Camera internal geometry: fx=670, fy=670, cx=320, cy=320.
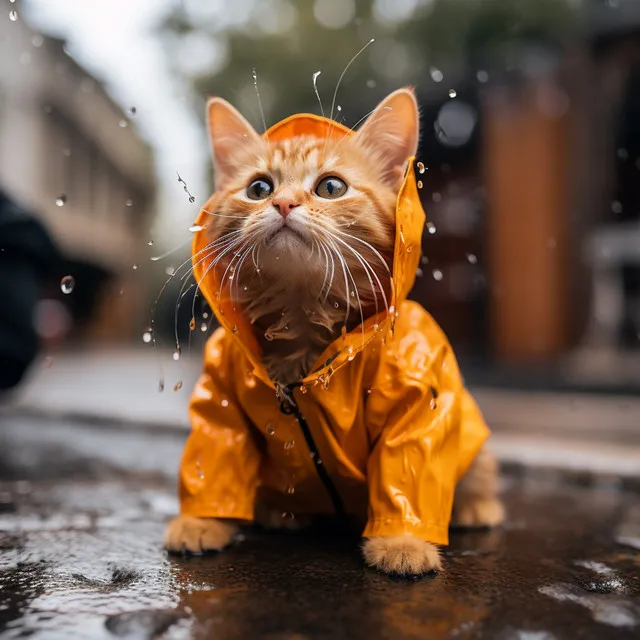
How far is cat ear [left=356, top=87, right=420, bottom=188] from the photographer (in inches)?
63.2

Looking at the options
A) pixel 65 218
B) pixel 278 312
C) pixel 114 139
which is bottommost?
pixel 278 312

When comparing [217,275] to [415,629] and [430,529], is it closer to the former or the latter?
[430,529]

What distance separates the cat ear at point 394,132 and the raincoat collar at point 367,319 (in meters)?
0.06

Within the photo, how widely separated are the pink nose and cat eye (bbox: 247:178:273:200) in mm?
140

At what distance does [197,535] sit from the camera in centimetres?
161

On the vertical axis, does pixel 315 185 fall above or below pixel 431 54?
below

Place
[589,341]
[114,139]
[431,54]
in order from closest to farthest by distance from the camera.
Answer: [589,341], [431,54], [114,139]

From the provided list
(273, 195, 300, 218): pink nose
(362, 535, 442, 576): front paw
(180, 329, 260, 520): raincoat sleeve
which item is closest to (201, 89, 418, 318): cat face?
(273, 195, 300, 218): pink nose

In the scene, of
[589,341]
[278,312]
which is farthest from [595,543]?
[589,341]

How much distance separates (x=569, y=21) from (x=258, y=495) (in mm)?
11186

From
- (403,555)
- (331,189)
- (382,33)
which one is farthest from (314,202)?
(382,33)

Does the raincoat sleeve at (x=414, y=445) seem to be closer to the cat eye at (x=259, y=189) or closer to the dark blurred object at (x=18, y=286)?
the cat eye at (x=259, y=189)

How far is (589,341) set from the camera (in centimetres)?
830

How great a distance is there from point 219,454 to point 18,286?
1.73 meters
